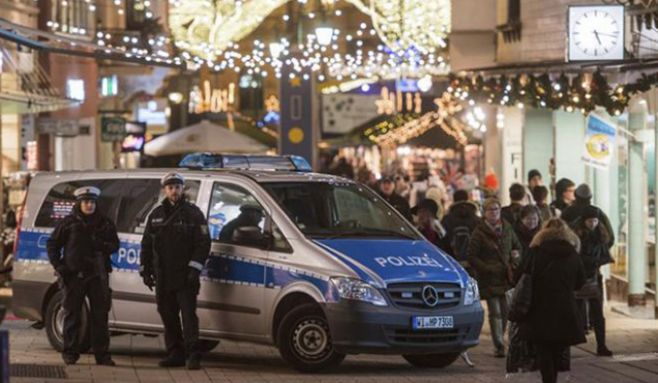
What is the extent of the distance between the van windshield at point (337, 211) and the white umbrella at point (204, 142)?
941 inches

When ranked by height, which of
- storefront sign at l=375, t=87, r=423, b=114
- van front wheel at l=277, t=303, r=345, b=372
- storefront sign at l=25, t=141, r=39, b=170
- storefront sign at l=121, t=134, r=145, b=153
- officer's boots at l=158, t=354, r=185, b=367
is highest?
storefront sign at l=375, t=87, r=423, b=114

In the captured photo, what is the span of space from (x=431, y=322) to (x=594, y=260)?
3.42 meters

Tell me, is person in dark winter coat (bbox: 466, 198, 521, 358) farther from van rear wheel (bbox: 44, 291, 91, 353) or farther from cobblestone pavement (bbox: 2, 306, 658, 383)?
van rear wheel (bbox: 44, 291, 91, 353)

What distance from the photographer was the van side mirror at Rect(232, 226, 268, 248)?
625 inches

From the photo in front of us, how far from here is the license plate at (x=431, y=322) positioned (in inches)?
599

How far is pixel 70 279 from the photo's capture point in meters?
16.0

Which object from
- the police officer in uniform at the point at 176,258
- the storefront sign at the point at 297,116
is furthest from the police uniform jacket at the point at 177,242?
the storefront sign at the point at 297,116

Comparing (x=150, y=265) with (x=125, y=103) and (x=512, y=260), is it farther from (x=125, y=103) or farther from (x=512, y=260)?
(x=125, y=103)

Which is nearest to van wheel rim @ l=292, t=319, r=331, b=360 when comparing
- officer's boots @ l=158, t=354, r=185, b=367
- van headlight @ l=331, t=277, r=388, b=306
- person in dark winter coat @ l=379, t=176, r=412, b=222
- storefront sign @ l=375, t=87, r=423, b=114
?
van headlight @ l=331, t=277, r=388, b=306

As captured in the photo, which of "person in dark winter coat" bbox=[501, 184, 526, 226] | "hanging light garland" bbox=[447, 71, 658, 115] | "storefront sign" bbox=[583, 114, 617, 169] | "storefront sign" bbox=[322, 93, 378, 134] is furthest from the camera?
"storefront sign" bbox=[322, 93, 378, 134]

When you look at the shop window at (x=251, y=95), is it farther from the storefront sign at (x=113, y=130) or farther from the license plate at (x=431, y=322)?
the license plate at (x=431, y=322)

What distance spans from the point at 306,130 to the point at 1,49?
1136 cm

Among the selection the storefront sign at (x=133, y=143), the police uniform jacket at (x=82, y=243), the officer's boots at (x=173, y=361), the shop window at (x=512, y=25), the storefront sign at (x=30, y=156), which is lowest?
the officer's boots at (x=173, y=361)

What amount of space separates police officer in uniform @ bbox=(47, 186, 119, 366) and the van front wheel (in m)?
1.82
